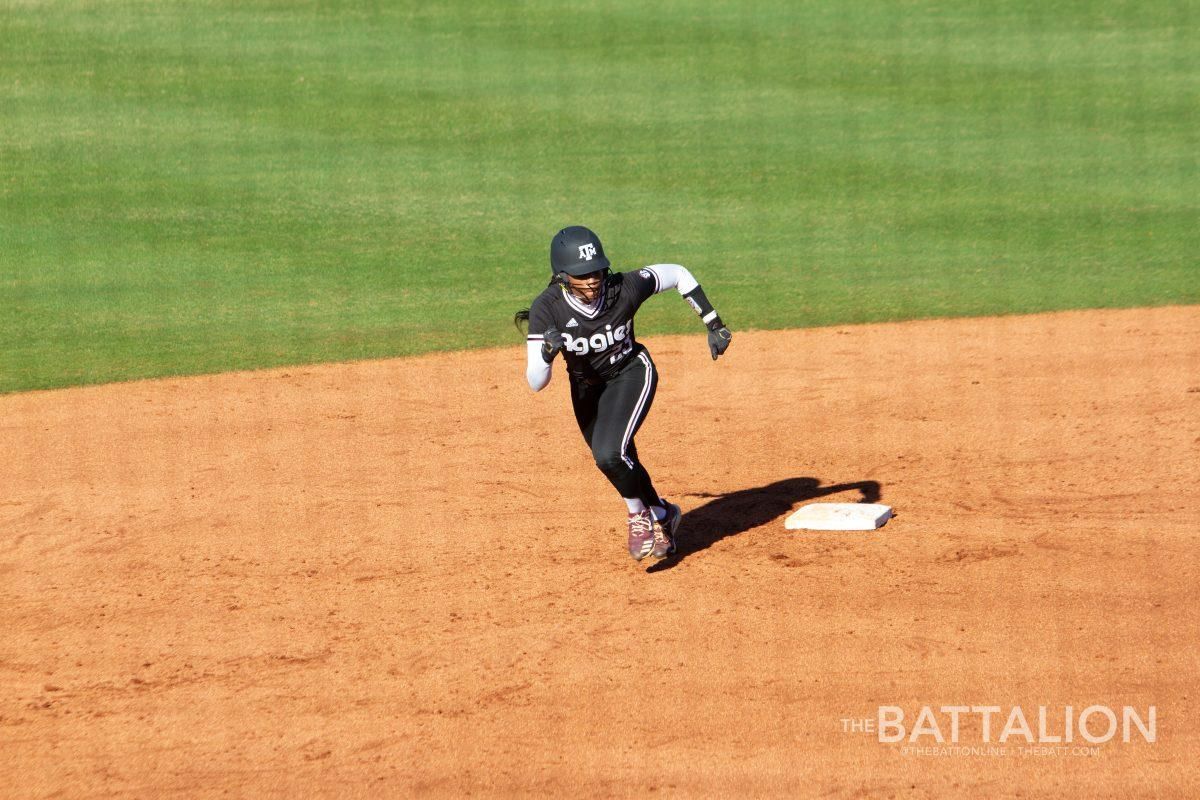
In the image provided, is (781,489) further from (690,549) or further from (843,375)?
(843,375)

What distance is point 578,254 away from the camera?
847 centimetres

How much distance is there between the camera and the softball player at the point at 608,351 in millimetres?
8523

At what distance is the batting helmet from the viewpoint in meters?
8.46

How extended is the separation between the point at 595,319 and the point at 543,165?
10.1 m

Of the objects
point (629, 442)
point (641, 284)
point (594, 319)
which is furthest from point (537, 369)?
point (641, 284)

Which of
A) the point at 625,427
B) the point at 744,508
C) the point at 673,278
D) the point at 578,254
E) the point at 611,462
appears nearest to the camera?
the point at 578,254

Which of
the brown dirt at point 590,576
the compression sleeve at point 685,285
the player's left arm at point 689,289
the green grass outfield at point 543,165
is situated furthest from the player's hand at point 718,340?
the green grass outfield at point 543,165

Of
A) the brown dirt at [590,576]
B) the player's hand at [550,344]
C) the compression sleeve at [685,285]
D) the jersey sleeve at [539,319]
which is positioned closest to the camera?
the brown dirt at [590,576]

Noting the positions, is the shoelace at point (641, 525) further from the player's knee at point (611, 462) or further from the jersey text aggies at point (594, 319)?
the jersey text aggies at point (594, 319)

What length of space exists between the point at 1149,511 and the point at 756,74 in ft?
42.7

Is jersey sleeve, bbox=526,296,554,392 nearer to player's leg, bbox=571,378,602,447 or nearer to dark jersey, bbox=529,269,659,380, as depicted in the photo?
dark jersey, bbox=529,269,659,380

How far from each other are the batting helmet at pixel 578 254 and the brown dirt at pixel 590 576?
198 cm

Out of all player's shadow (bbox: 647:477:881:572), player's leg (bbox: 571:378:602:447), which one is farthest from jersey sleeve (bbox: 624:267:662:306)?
player's shadow (bbox: 647:477:881:572)

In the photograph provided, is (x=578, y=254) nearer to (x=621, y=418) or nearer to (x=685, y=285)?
(x=685, y=285)
